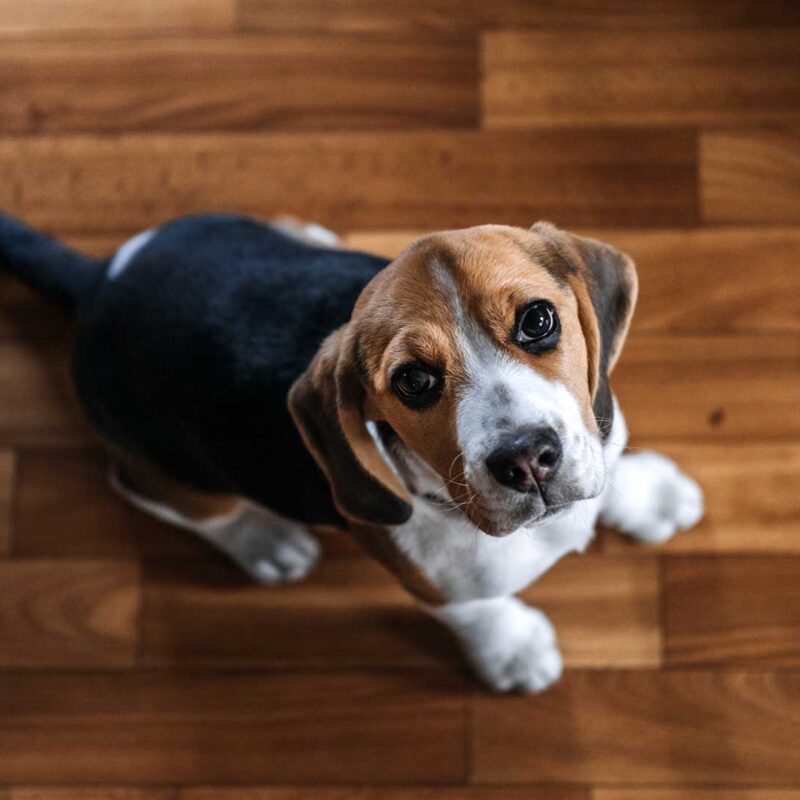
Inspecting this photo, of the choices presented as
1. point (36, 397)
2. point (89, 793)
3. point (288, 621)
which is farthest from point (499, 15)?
point (89, 793)

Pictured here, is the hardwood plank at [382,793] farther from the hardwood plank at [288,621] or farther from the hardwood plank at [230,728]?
the hardwood plank at [288,621]

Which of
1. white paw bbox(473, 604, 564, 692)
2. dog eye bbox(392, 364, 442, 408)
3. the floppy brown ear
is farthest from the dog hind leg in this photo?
dog eye bbox(392, 364, 442, 408)

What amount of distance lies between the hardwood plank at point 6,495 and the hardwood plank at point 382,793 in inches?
38.3

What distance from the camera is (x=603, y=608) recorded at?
299 centimetres

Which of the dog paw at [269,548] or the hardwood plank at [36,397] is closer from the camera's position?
the dog paw at [269,548]

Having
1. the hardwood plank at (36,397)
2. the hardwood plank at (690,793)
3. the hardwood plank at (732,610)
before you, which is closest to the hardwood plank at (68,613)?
the hardwood plank at (36,397)

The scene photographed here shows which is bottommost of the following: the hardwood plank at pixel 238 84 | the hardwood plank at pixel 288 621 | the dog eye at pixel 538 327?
the hardwood plank at pixel 288 621

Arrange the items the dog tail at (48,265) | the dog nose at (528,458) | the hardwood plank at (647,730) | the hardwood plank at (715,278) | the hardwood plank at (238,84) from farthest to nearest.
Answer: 1. the hardwood plank at (238,84)
2. the hardwood plank at (715,278)
3. the hardwood plank at (647,730)
4. the dog tail at (48,265)
5. the dog nose at (528,458)

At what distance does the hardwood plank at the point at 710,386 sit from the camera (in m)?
3.05

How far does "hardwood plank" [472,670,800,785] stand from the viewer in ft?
9.41

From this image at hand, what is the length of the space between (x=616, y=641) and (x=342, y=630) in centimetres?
83

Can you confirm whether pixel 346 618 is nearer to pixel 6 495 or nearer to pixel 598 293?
pixel 6 495

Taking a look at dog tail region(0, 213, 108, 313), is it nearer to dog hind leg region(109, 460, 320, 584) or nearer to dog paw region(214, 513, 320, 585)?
dog hind leg region(109, 460, 320, 584)

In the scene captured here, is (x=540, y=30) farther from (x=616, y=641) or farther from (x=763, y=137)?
(x=616, y=641)
